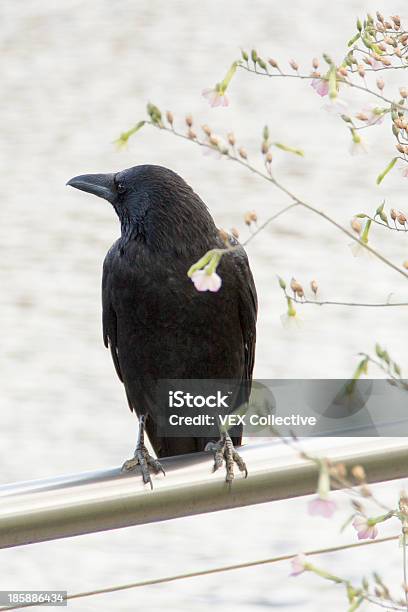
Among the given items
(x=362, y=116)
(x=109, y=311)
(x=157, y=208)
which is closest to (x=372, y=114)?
(x=362, y=116)

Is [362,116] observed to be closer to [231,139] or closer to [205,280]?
[231,139]

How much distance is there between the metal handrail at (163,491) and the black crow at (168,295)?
3.78ft

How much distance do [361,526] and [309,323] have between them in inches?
180

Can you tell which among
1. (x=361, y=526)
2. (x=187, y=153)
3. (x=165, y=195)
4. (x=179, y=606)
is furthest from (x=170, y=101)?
(x=361, y=526)

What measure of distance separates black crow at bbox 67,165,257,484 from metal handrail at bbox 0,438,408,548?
3.78 ft

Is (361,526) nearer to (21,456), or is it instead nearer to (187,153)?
(21,456)

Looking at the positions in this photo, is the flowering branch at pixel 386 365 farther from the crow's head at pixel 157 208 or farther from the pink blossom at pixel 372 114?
the crow's head at pixel 157 208

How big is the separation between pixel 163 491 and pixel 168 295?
1.25 m

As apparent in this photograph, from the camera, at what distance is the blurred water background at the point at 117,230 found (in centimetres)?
417

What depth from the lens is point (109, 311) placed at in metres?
2.92

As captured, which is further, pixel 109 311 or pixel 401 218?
pixel 109 311

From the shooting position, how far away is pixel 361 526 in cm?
123

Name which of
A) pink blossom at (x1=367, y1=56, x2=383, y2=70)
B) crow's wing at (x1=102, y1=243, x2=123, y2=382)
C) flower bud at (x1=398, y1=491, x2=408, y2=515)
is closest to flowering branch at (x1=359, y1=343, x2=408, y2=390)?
flower bud at (x1=398, y1=491, x2=408, y2=515)

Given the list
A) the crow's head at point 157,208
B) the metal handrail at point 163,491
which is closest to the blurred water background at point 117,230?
the crow's head at point 157,208
